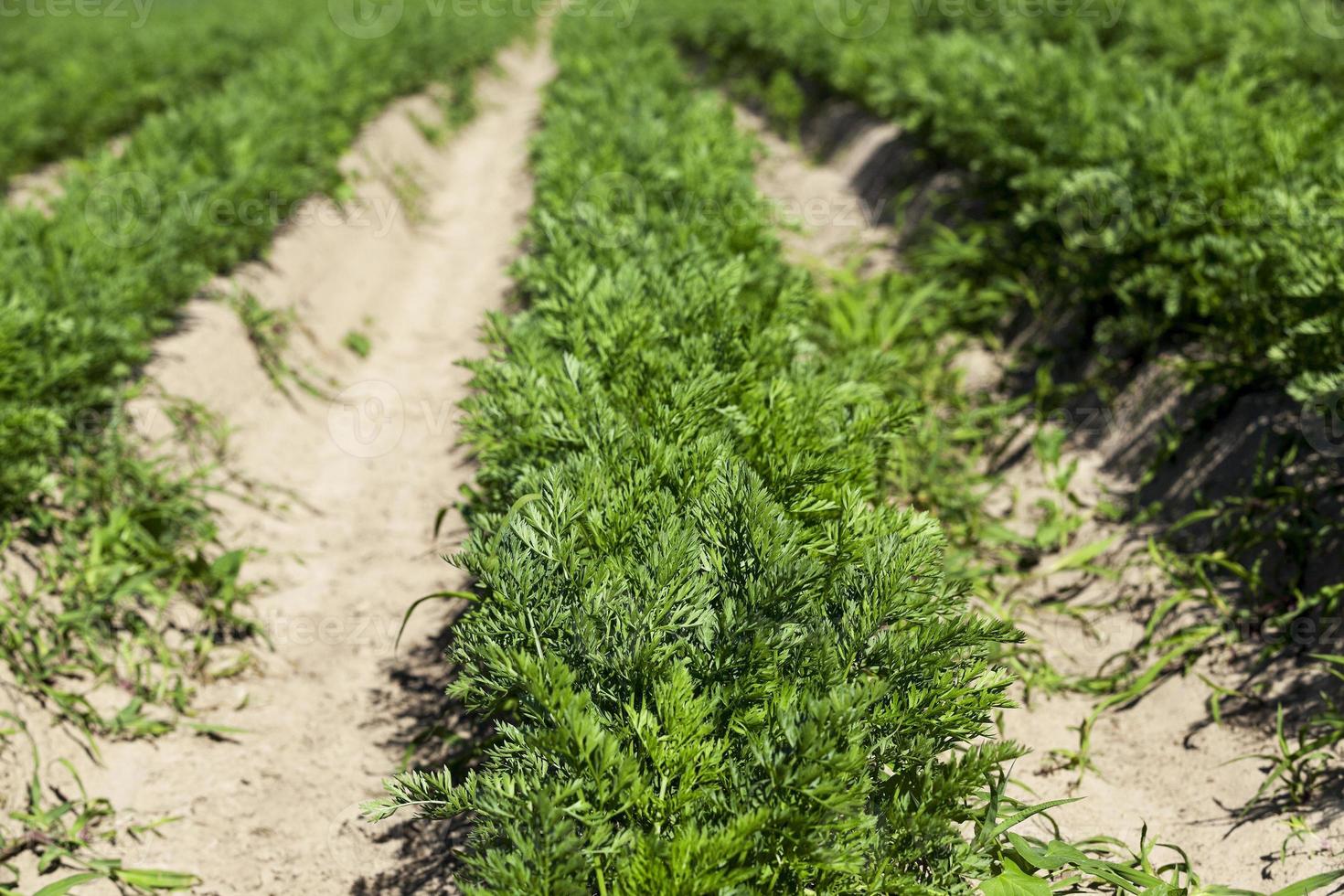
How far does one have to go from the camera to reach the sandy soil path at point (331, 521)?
390 cm

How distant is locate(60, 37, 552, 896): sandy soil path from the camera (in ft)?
12.8

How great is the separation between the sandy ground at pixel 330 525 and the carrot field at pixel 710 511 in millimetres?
31
